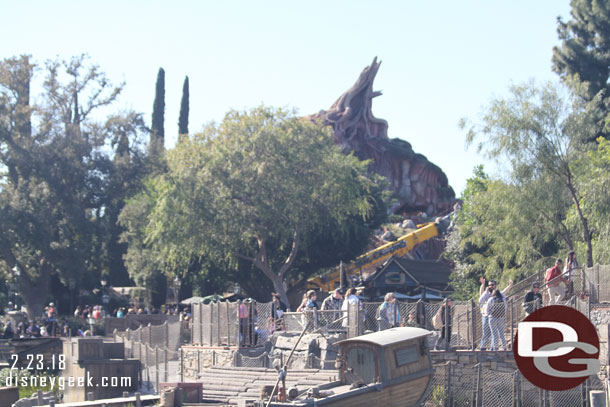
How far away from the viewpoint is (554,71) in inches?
1924

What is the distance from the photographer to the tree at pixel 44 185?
53.9 metres

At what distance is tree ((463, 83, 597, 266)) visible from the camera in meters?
36.0

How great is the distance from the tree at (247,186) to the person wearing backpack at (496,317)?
79.5 ft

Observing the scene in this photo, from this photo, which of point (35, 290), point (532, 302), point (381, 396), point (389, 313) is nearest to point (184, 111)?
→ point (35, 290)

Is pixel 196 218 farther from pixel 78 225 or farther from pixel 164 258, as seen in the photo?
pixel 78 225

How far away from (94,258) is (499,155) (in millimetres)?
33182

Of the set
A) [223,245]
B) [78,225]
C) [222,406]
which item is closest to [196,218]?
[223,245]

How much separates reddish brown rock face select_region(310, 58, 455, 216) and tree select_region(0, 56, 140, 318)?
3274cm

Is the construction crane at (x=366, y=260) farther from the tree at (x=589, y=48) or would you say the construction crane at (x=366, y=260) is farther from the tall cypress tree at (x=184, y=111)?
the tall cypress tree at (x=184, y=111)

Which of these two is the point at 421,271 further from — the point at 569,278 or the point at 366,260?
the point at 569,278

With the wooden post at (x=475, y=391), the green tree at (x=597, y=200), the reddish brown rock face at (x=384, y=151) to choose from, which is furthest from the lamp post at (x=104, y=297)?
the wooden post at (x=475, y=391)

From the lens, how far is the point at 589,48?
48.2m

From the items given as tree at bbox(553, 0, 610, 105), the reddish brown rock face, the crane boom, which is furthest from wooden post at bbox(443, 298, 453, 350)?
the reddish brown rock face

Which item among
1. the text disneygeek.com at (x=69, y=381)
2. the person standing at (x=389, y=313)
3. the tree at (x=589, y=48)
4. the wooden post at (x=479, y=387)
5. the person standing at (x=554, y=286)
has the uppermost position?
the tree at (x=589, y=48)
